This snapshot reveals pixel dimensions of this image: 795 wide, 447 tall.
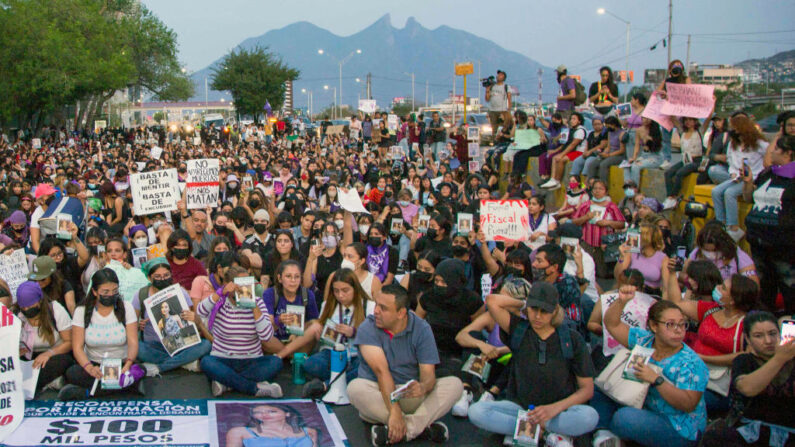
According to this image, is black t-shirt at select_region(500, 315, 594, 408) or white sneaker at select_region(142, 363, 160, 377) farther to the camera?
white sneaker at select_region(142, 363, 160, 377)

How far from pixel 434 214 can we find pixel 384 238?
78 centimetres

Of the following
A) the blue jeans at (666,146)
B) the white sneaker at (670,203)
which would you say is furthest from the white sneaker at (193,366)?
the blue jeans at (666,146)

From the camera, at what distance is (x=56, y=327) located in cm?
661

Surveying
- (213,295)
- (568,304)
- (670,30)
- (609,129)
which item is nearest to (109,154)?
(609,129)

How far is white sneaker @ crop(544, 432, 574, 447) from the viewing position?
5324 millimetres

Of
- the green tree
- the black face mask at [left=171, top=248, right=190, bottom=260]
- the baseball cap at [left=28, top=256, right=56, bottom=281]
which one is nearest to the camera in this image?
the baseball cap at [left=28, top=256, right=56, bottom=281]

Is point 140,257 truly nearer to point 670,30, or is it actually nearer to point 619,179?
point 619,179

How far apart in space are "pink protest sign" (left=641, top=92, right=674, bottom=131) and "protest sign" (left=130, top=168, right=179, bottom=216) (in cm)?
710

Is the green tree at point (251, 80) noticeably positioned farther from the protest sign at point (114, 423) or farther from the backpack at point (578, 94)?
the protest sign at point (114, 423)

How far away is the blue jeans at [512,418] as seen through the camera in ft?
17.4

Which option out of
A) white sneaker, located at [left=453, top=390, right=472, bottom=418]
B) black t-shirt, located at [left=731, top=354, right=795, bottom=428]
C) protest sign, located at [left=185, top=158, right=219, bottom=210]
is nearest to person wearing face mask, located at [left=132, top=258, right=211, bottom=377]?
white sneaker, located at [left=453, top=390, right=472, bottom=418]

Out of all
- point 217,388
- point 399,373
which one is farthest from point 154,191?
point 399,373

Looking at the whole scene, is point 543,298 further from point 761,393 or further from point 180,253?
point 180,253

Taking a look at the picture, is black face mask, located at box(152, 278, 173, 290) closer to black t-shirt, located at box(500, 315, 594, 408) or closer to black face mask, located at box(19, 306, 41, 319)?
black face mask, located at box(19, 306, 41, 319)
